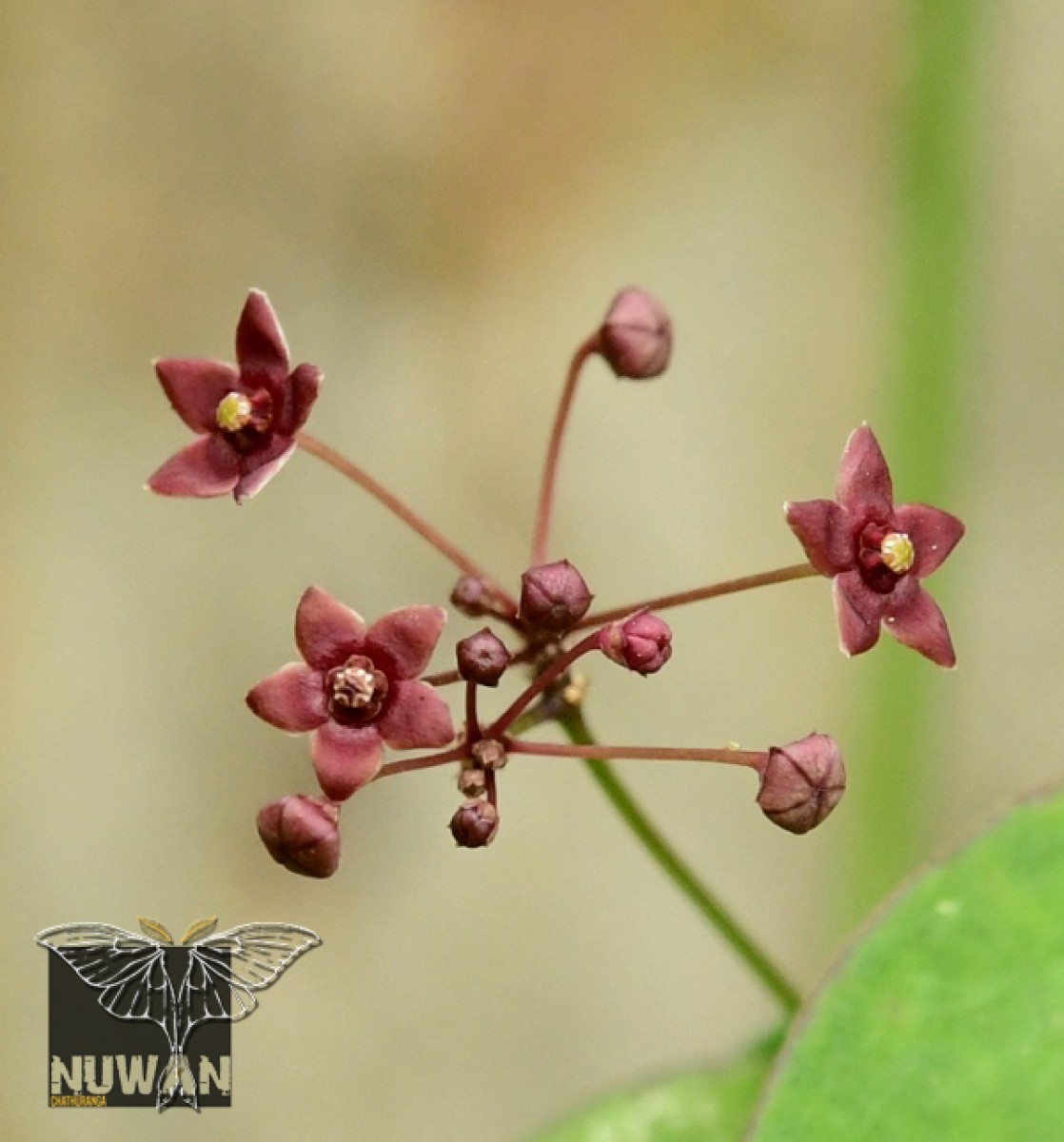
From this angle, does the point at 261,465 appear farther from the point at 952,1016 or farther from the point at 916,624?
the point at 952,1016

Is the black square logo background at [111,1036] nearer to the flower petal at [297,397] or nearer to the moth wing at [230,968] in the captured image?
the moth wing at [230,968]

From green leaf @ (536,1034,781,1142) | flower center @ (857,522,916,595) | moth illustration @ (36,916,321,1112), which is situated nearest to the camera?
flower center @ (857,522,916,595)

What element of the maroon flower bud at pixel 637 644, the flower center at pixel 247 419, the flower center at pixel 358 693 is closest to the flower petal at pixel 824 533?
the maroon flower bud at pixel 637 644

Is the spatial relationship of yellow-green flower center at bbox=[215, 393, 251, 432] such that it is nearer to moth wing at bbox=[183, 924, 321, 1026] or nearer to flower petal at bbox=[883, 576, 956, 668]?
moth wing at bbox=[183, 924, 321, 1026]

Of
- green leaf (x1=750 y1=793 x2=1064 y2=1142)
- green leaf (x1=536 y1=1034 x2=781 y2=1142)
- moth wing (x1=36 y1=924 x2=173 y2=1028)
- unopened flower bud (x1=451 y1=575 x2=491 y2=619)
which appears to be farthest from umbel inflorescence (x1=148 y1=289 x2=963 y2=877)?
green leaf (x1=536 y1=1034 x2=781 y2=1142)

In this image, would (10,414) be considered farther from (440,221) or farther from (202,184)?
(440,221)

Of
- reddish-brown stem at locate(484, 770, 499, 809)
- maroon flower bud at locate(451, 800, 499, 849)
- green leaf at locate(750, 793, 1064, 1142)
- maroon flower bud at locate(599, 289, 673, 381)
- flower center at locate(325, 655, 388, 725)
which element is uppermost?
maroon flower bud at locate(599, 289, 673, 381)
